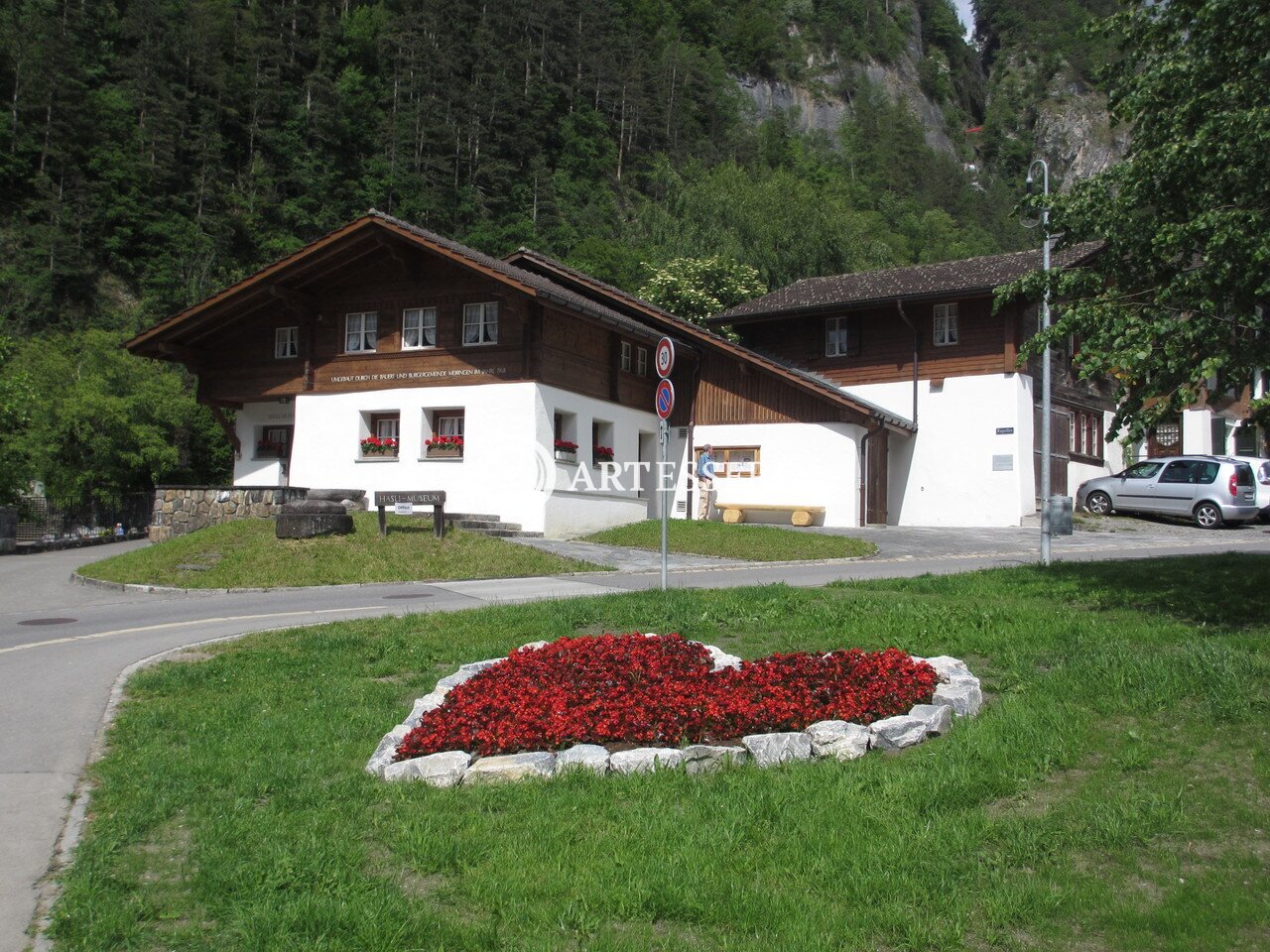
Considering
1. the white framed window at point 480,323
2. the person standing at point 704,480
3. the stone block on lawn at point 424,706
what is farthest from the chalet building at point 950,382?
the stone block on lawn at point 424,706

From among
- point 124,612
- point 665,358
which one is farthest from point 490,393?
point 665,358

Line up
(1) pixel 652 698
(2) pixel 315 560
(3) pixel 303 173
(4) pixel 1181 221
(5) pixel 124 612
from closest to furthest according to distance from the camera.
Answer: (1) pixel 652 698
(4) pixel 1181 221
(5) pixel 124 612
(2) pixel 315 560
(3) pixel 303 173

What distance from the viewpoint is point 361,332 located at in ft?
92.6

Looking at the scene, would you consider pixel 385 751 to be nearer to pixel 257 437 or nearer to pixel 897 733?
pixel 897 733

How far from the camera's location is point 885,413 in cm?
3009

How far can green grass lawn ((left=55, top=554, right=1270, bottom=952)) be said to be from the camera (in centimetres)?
421

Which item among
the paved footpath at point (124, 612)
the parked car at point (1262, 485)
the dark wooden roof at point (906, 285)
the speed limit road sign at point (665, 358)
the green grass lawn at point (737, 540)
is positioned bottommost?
the paved footpath at point (124, 612)

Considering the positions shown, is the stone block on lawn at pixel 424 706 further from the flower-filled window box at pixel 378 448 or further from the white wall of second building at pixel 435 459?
the flower-filled window box at pixel 378 448

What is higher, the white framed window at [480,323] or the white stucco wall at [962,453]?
the white framed window at [480,323]

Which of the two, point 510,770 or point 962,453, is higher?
point 962,453

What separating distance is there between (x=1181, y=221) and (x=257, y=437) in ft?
83.6

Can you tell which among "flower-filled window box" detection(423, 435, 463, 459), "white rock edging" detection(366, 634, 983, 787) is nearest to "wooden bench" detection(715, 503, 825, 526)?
"flower-filled window box" detection(423, 435, 463, 459)

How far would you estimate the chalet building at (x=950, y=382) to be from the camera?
30.4 m

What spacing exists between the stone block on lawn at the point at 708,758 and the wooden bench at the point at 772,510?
2276 centimetres
